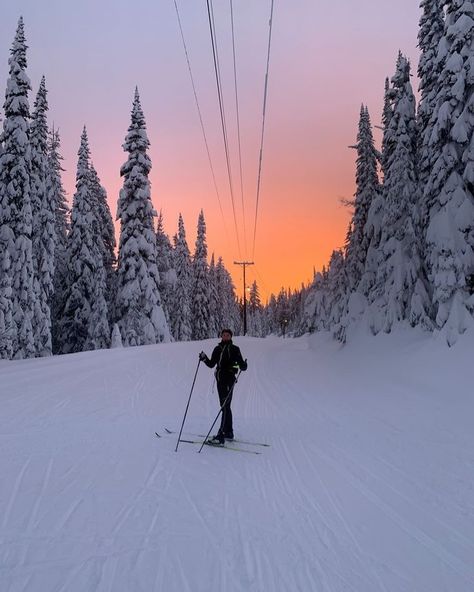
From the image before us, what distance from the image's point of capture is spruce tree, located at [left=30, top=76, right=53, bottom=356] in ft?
93.4

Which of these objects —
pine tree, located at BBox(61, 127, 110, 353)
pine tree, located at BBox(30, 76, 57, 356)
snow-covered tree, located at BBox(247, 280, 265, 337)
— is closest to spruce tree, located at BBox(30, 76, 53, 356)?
pine tree, located at BBox(30, 76, 57, 356)

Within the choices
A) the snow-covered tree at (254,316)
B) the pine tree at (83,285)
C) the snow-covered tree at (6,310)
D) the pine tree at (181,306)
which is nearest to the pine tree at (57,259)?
the pine tree at (83,285)

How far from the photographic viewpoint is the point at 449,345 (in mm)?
15438

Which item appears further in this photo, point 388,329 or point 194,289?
point 194,289

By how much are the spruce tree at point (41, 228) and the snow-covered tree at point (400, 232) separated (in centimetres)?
1967

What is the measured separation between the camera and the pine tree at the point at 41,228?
93.4 ft

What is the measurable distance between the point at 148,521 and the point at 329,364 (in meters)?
19.1

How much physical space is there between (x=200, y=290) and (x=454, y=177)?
46396mm

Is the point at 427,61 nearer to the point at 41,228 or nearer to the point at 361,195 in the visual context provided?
the point at 361,195

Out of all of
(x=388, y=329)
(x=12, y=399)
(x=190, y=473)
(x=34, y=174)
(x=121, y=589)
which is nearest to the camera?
(x=121, y=589)

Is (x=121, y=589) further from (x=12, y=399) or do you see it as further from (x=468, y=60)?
(x=468, y=60)

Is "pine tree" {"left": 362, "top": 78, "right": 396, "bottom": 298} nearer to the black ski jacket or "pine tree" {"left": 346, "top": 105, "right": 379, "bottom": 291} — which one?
"pine tree" {"left": 346, "top": 105, "right": 379, "bottom": 291}

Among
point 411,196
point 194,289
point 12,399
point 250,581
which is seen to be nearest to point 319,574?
point 250,581

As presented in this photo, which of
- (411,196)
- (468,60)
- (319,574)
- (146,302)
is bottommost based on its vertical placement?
(319,574)
